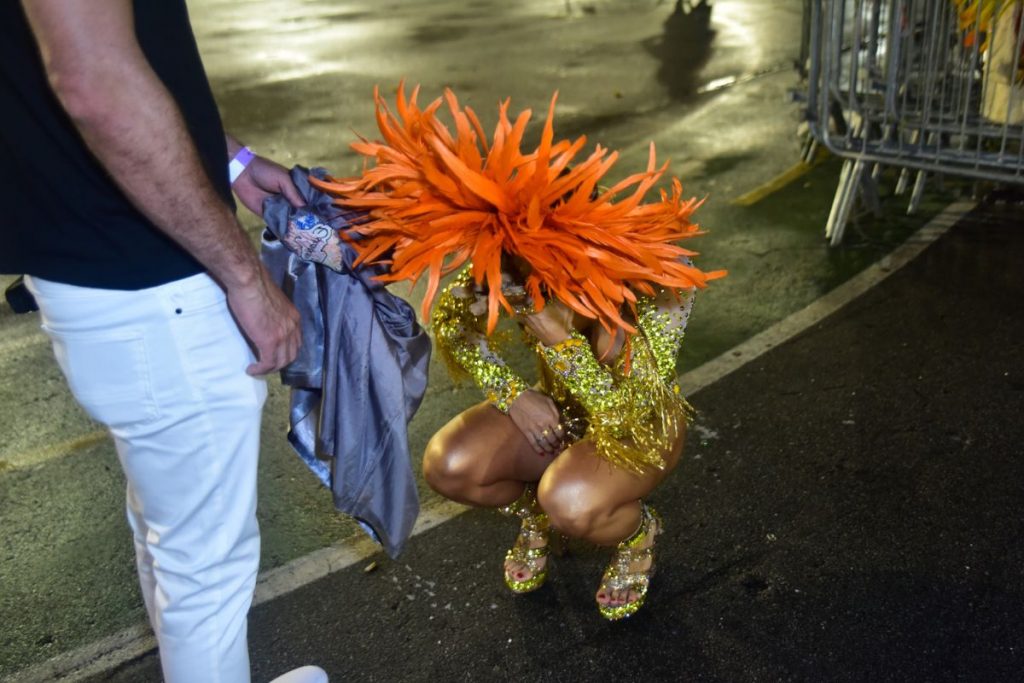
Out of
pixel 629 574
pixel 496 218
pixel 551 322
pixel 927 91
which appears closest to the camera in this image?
pixel 496 218

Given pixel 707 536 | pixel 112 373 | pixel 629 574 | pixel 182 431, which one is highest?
pixel 112 373

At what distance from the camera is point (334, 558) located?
3303mm

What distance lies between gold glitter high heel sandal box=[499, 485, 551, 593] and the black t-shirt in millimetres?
1386

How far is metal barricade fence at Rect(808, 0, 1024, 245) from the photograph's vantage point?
461 cm

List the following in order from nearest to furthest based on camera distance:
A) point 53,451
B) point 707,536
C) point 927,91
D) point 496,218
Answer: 1. point 496,218
2. point 707,536
3. point 53,451
4. point 927,91

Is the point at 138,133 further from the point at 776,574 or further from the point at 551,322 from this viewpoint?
the point at 776,574

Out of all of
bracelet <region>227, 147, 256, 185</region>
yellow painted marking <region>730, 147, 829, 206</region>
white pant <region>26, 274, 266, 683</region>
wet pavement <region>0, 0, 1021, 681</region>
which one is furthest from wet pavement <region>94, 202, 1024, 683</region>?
yellow painted marking <region>730, 147, 829, 206</region>

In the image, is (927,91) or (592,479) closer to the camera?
(592,479)

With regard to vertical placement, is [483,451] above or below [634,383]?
below

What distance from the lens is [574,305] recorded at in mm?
2236

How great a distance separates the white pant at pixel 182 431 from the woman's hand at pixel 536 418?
851 millimetres

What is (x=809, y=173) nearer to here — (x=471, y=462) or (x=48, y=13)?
(x=471, y=462)

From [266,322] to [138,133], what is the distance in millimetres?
463

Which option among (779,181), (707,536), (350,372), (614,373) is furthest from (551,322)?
(779,181)
